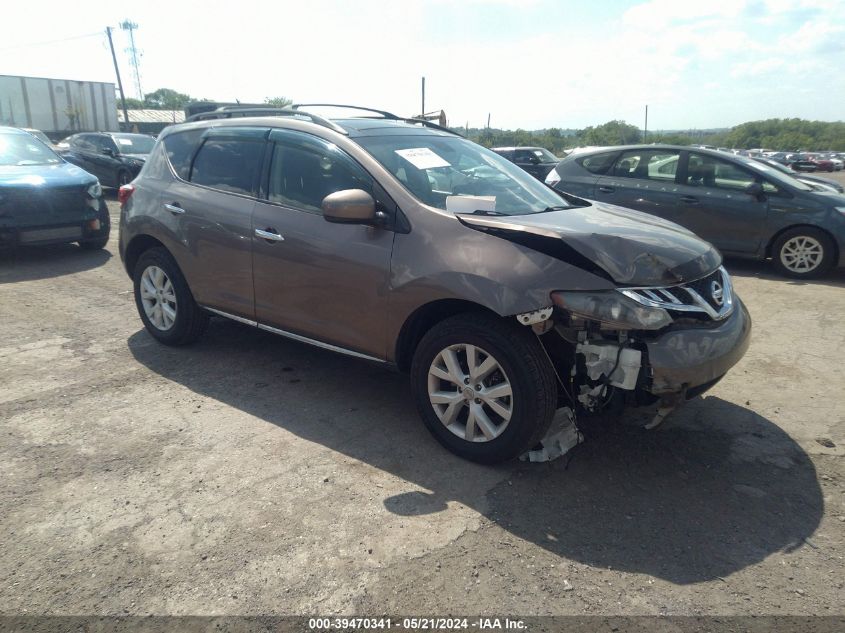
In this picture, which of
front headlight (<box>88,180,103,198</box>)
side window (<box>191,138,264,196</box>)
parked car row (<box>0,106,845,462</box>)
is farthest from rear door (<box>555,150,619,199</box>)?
front headlight (<box>88,180,103,198</box>)

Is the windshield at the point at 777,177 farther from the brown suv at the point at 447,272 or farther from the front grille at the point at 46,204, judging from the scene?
the front grille at the point at 46,204

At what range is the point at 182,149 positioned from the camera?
4.92 m

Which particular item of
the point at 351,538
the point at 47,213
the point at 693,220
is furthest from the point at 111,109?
the point at 351,538

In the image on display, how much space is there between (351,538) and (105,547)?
1.04 m

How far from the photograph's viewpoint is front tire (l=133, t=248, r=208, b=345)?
191 inches

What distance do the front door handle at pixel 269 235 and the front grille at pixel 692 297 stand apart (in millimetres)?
2153

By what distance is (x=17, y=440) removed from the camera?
141 inches

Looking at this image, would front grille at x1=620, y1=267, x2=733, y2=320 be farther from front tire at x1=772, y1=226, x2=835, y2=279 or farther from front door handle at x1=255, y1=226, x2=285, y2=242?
front tire at x1=772, y1=226, x2=835, y2=279

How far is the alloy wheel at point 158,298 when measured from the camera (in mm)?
4945

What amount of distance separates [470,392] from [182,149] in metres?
3.14

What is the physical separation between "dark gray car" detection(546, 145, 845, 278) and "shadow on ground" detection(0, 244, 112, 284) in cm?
658

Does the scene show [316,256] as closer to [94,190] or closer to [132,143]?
[94,190]

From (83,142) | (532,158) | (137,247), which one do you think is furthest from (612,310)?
(83,142)

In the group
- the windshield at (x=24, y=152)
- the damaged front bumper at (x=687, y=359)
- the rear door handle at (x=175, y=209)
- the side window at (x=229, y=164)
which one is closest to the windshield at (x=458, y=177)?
the side window at (x=229, y=164)
